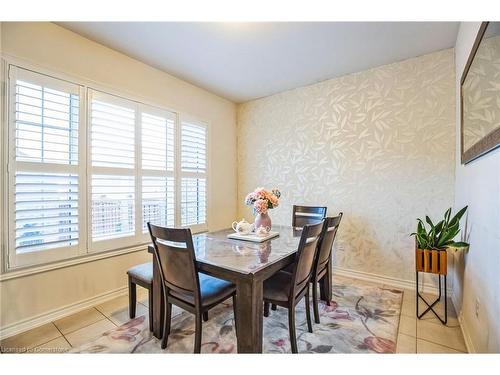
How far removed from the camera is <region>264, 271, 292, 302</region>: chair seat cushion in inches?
65.5

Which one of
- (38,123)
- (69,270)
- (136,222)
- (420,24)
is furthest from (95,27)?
(420,24)

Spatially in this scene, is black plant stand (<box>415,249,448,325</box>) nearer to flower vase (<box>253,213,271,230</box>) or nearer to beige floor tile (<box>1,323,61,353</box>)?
flower vase (<box>253,213,271,230</box>)

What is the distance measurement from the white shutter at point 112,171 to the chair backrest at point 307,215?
1.94m

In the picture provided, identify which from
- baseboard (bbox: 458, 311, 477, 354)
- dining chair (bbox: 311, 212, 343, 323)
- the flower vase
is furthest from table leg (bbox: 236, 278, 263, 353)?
baseboard (bbox: 458, 311, 477, 354)

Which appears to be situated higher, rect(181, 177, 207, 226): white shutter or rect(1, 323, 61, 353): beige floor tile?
rect(181, 177, 207, 226): white shutter

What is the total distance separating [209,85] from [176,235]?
2.68m

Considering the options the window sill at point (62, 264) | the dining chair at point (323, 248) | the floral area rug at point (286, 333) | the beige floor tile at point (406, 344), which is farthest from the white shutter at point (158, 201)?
the beige floor tile at point (406, 344)

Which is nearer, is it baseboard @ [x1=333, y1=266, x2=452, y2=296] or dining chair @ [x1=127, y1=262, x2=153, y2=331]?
dining chair @ [x1=127, y1=262, x2=153, y2=331]

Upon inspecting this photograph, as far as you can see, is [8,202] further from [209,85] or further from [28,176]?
[209,85]

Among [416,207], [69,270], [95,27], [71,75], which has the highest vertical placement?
[95,27]

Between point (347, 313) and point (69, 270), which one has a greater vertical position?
point (69, 270)

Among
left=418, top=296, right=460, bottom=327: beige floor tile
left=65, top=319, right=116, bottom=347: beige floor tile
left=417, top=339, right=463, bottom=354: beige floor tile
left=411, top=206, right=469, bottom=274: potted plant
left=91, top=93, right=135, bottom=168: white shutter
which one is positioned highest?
left=91, top=93, right=135, bottom=168: white shutter

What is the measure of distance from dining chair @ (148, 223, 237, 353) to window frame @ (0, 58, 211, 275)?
1.13 m

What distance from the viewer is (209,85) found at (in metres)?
3.46
